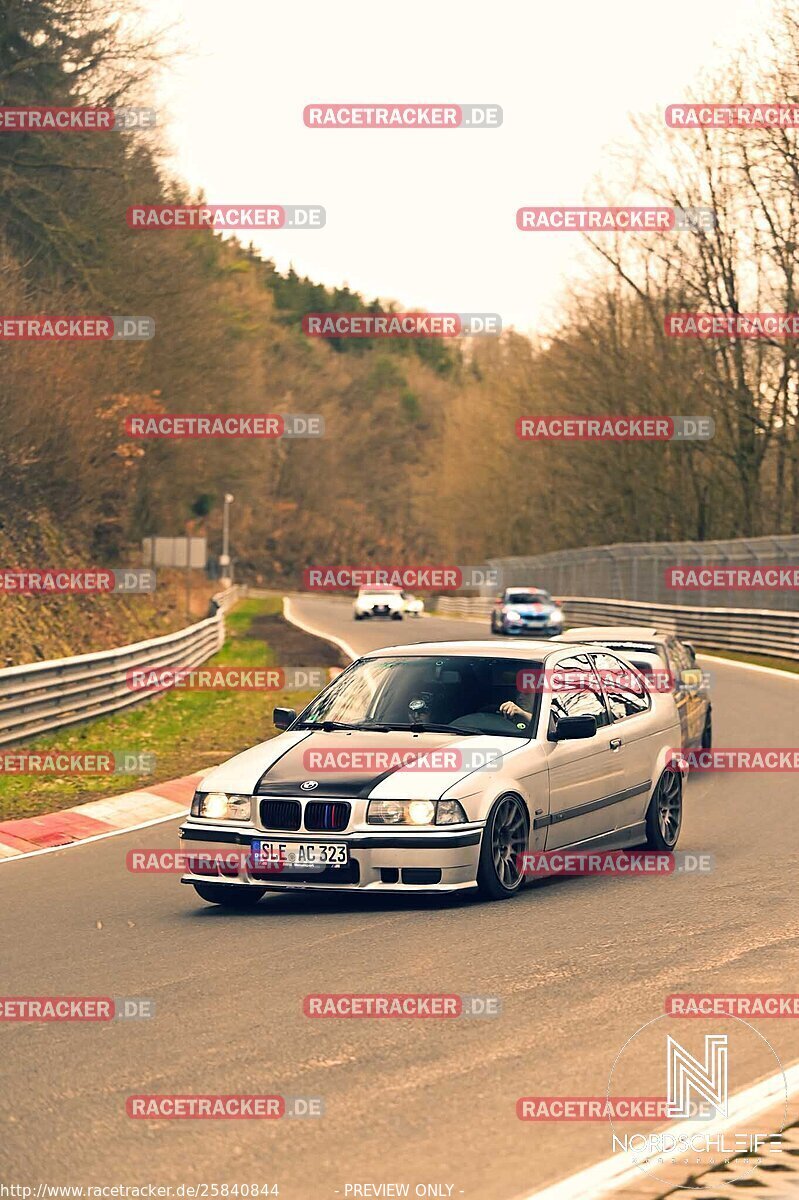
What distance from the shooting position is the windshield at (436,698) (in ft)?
35.4

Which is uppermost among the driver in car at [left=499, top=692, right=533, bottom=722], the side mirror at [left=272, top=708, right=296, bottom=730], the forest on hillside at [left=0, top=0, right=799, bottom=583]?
the forest on hillside at [left=0, top=0, right=799, bottom=583]

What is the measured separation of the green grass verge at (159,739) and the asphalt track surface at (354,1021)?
349 cm

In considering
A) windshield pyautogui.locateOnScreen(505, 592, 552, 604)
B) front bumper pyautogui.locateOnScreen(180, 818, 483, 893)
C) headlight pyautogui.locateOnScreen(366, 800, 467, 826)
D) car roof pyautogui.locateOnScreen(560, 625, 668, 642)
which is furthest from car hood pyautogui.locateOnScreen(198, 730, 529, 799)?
windshield pyautogui.locateOnScreen(505, 592, 552, 604)

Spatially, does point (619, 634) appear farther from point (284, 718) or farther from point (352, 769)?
point (352, 769)

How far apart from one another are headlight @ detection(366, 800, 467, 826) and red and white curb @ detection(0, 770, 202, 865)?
4061 mm

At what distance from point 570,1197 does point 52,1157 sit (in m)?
1.62

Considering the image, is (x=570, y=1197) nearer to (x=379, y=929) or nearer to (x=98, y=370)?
(x=379, y=929)

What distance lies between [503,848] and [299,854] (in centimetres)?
122

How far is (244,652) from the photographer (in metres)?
41.1

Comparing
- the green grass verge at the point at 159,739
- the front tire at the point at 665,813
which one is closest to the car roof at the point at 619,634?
the front tire at the point at 665,813

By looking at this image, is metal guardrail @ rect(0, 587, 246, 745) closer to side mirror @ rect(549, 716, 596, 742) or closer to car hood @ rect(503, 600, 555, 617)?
side mirror @ rect(549, 716, 596, 742)

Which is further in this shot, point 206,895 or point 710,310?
point 710,310

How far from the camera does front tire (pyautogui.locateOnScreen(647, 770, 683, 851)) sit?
39.3 ft

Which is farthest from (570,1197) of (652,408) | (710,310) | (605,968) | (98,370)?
(652,408)
